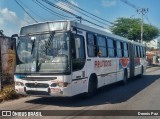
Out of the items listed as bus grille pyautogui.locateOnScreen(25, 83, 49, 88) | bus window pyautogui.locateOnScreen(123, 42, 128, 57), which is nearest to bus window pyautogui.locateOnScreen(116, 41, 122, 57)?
bus window pyautogui.locateOnScreen(123, 42, 128, 57)

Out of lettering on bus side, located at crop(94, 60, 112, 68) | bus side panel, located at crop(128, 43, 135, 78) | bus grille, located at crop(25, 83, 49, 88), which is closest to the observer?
bus grille, located at crop(25, 83, 49, 88)

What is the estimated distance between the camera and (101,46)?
14375 mm

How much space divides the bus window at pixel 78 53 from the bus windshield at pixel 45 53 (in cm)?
34

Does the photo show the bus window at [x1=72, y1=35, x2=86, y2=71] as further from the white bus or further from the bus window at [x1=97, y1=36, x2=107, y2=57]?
the bus window at [x1=97, y1=36, x2=107, y2=57]

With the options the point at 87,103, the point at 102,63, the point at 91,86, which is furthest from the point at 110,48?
the point at 87,103

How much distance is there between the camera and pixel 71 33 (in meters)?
10.9

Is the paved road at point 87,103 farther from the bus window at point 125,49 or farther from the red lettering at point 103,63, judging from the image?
the bus window at point 125,49

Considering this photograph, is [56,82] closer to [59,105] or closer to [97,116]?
[59,105]

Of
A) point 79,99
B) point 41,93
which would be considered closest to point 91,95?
point 79,99

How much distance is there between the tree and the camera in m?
57.0

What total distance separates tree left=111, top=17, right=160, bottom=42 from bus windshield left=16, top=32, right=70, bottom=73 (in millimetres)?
46413

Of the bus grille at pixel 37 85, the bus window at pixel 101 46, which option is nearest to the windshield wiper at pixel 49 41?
the bus grille at pixel 37 85

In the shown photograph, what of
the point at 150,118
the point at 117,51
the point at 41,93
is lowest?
the point at 150,118

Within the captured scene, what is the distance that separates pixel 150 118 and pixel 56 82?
3.44m
